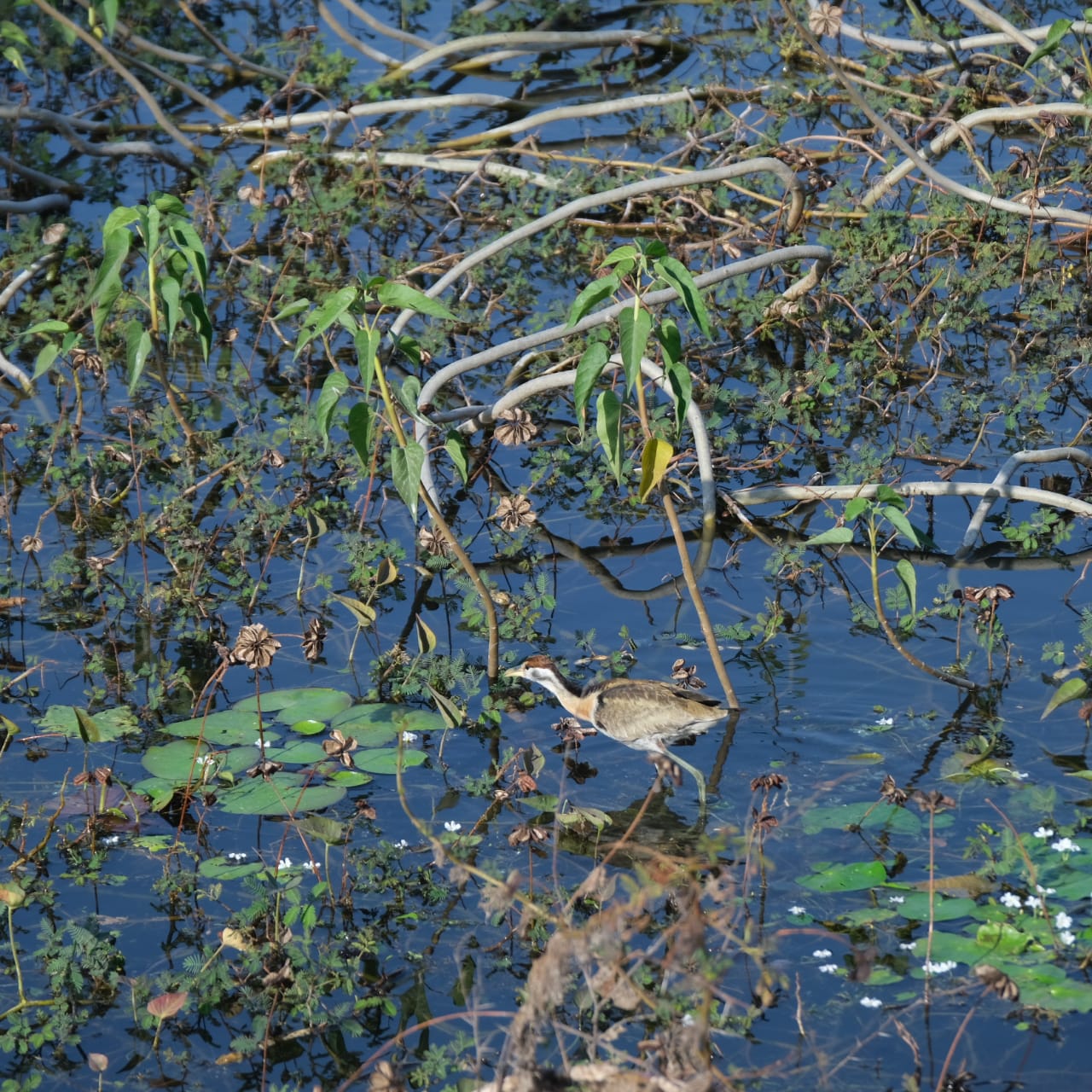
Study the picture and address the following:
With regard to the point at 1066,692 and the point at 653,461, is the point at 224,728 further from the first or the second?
the point at 1066,692

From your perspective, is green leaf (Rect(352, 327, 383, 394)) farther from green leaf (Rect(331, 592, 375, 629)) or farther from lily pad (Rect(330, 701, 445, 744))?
lily pad (Rect(330, 701, 445, 744))

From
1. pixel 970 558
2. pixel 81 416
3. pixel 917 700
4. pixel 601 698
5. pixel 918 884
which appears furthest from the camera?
pixel 81 416

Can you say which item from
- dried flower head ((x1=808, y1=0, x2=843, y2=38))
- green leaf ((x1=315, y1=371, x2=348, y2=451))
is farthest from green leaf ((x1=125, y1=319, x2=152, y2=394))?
dried flower head ((x1=808, y1=0, x2=843, y2=38))

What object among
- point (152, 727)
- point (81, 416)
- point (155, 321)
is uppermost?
point (155, 321)

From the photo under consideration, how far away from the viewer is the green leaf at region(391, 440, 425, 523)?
550 centimetres

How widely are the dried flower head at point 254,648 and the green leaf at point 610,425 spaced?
1338 millimetres

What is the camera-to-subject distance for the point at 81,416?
305 inches

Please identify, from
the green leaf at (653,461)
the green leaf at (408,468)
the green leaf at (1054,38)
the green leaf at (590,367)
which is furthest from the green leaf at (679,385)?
the green leaf at (1054,38)

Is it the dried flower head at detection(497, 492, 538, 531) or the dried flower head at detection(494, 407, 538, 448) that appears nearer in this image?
the dried flower head at detection(497, 492, 538, 531)

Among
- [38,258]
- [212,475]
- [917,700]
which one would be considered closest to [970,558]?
[917,700]

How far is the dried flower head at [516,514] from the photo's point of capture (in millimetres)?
6828

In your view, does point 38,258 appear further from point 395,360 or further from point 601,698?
point 601,698

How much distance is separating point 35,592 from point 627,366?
10.2ft

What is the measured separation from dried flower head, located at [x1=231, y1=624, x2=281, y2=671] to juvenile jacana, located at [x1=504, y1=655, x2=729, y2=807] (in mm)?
1116
